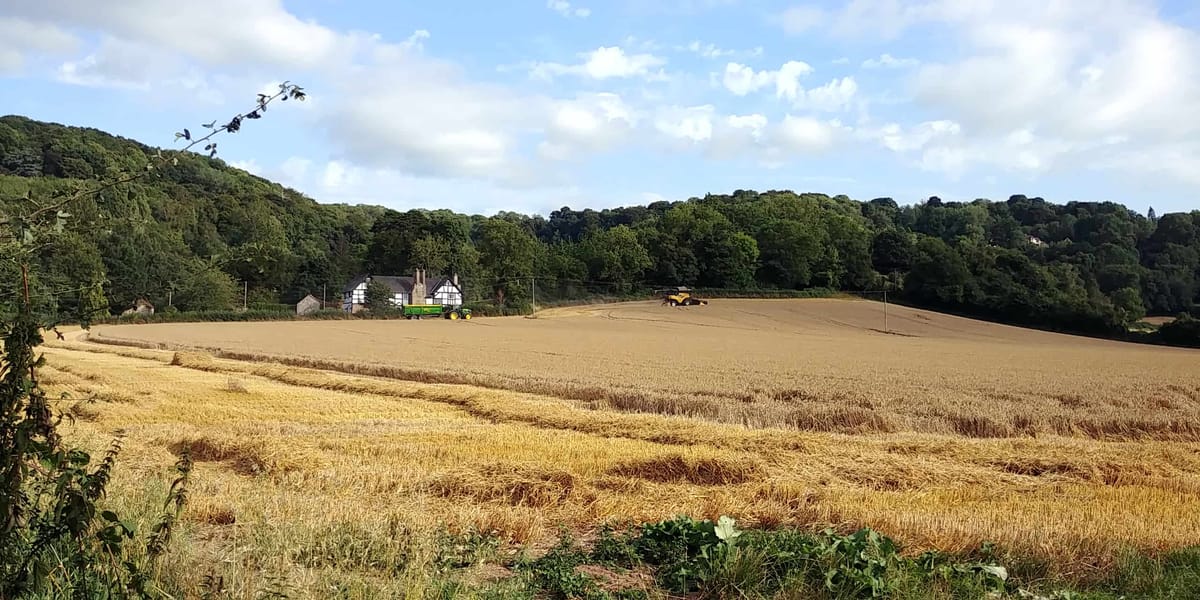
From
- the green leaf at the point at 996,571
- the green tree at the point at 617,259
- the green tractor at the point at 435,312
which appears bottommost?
the green tractor at the point at 435,312

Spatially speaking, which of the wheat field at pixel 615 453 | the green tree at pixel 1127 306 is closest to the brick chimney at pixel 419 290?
the wheat field at pixel 615 453

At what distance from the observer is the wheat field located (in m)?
7.57

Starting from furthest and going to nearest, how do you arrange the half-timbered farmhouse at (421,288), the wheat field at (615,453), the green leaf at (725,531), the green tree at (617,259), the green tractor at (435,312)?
1. the half-timbered farmhouse at (421,288)
2. the green tree at (617,259)
3. the green tractor at (435,312)
4. the wheat field at (615,453)
5. the green leaf at (725,531)

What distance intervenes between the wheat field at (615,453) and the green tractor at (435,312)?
55786mm

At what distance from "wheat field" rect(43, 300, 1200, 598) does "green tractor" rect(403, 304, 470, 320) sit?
2196 inches

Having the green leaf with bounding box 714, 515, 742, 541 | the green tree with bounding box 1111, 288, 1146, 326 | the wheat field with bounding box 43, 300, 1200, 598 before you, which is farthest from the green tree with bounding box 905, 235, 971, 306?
the green leaf with bounding box 714, 515, 742, 541

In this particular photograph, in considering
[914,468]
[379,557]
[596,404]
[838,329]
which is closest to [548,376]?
[596,404]

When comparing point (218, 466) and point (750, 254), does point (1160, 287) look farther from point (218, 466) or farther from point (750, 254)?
point (218, 466)

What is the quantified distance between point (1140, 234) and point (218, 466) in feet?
500

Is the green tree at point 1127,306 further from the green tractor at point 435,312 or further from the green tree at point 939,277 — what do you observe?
the green tractor at point 435,312

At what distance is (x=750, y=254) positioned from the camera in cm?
11956

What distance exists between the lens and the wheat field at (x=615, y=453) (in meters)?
7.57

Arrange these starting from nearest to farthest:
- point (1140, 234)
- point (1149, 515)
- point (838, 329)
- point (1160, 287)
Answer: point (1149, 515), point (838, 329), point (1160, 287), point (1140, 234)

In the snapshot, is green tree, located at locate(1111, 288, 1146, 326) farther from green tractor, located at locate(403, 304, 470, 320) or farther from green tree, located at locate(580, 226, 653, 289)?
green tractor, located at locate(403, 304, 470, 320)
